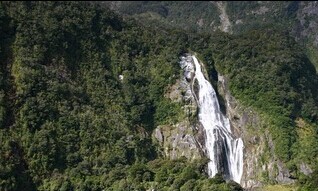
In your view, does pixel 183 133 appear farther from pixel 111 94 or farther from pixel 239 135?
pixel 111 94

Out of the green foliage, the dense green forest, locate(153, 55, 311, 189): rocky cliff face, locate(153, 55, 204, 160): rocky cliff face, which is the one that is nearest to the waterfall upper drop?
locate(153, 55, 311, 189): rocky cliff face

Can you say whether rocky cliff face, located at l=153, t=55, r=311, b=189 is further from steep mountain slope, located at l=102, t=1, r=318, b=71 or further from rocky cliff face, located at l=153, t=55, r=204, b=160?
steep mountain slope, located at l=102, t=1, r=318, b=71

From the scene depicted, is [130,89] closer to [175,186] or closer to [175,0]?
[175,186]

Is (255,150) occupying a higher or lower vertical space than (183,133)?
lower

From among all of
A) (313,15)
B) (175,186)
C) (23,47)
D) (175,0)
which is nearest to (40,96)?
(23,47)

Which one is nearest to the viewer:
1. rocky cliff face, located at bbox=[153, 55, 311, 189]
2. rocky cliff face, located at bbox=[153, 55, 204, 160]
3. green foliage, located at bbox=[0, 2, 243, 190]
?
green foliage, located at bbox=[0, 2, 243, 190]

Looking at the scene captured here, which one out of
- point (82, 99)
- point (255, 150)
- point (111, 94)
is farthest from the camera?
point (111, 94)

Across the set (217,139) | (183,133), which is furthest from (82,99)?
(217,139)
